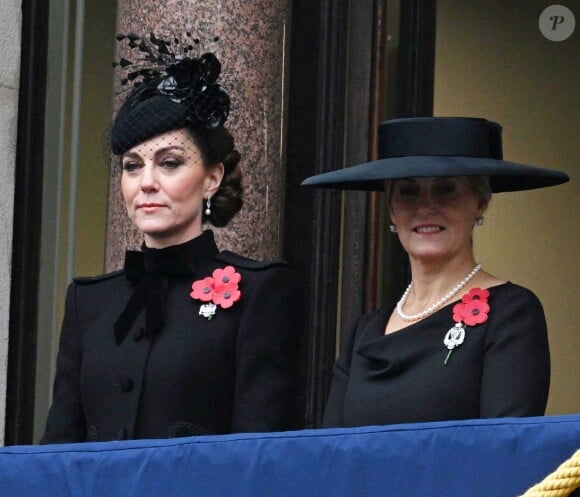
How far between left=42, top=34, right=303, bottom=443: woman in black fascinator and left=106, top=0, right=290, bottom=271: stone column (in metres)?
1.17

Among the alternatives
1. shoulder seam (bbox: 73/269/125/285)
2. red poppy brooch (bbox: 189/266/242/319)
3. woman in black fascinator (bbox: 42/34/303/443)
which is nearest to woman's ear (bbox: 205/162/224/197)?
woman in black fascinator (bbox: 42/34/303/443)

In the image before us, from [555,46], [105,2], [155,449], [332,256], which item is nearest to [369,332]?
[155,449]

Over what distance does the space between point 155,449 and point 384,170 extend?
1.17 metres

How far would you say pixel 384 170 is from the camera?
4.25 metres

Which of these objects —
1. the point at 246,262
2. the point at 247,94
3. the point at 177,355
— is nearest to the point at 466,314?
the point at 246,262

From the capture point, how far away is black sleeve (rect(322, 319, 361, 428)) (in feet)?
13.8

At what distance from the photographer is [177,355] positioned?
4.23 meters

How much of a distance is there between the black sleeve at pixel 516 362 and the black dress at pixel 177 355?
1.74 feet

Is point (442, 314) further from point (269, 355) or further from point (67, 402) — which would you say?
point (67, 402)

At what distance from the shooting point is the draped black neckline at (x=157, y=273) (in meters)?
4.34

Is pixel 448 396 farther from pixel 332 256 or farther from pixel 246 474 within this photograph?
pixel 332 256

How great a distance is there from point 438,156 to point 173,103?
70 centimetres

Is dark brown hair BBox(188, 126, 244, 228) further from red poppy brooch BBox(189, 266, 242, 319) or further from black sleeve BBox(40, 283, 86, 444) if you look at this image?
black sleeve BBox(40, 283, 86, 444)

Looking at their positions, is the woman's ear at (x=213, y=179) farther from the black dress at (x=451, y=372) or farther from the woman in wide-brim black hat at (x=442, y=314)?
the black dress at (x=451, y=372)
